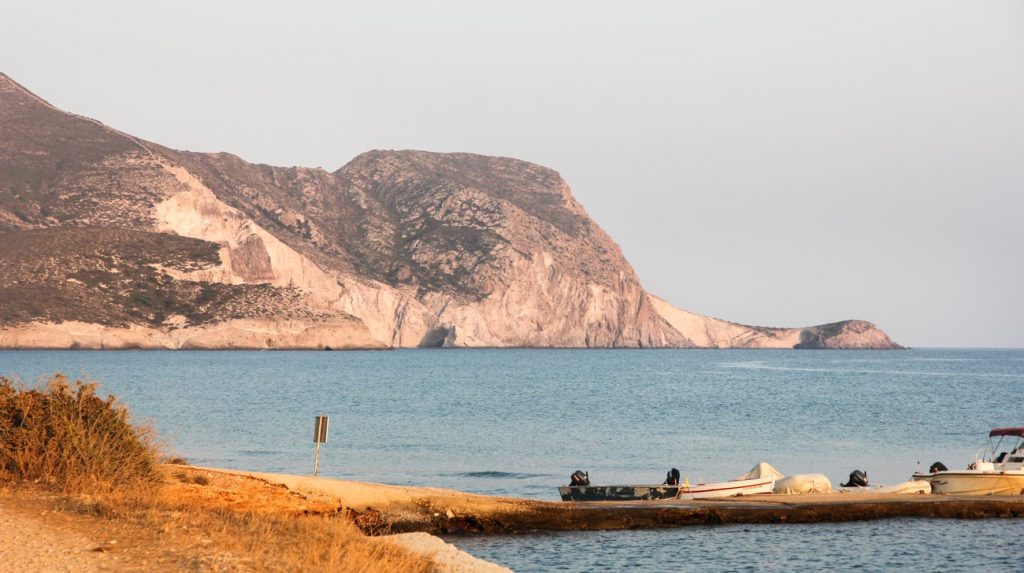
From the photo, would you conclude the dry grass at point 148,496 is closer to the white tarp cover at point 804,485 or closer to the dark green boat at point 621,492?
the dark green boat at point 621,492

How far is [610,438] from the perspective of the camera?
4903 centimetres

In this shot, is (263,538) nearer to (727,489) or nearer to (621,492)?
(621,492)

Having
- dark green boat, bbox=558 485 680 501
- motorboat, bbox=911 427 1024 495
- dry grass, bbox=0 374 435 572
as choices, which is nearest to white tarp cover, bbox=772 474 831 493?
motorboat, bbox=911 427 1024 495

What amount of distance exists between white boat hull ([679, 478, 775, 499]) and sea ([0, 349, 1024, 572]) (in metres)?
3.88

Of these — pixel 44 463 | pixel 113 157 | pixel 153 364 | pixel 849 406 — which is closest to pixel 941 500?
pixel 44 463

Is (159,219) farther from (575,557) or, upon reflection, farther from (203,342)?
(575,557)

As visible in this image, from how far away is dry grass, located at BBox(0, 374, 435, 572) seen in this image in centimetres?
1378

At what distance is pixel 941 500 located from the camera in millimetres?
27797

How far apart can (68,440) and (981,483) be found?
77.2 ft

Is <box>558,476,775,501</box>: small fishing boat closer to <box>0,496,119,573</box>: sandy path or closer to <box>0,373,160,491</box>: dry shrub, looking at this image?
<box>0,373,160,491</box>: dry shrub

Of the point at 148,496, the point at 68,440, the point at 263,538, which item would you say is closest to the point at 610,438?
the point at 68,440

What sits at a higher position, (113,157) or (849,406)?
(113,157)

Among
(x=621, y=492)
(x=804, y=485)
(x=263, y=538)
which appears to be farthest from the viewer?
(x=804, y=485)

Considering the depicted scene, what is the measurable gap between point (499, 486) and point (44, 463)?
17776mm
